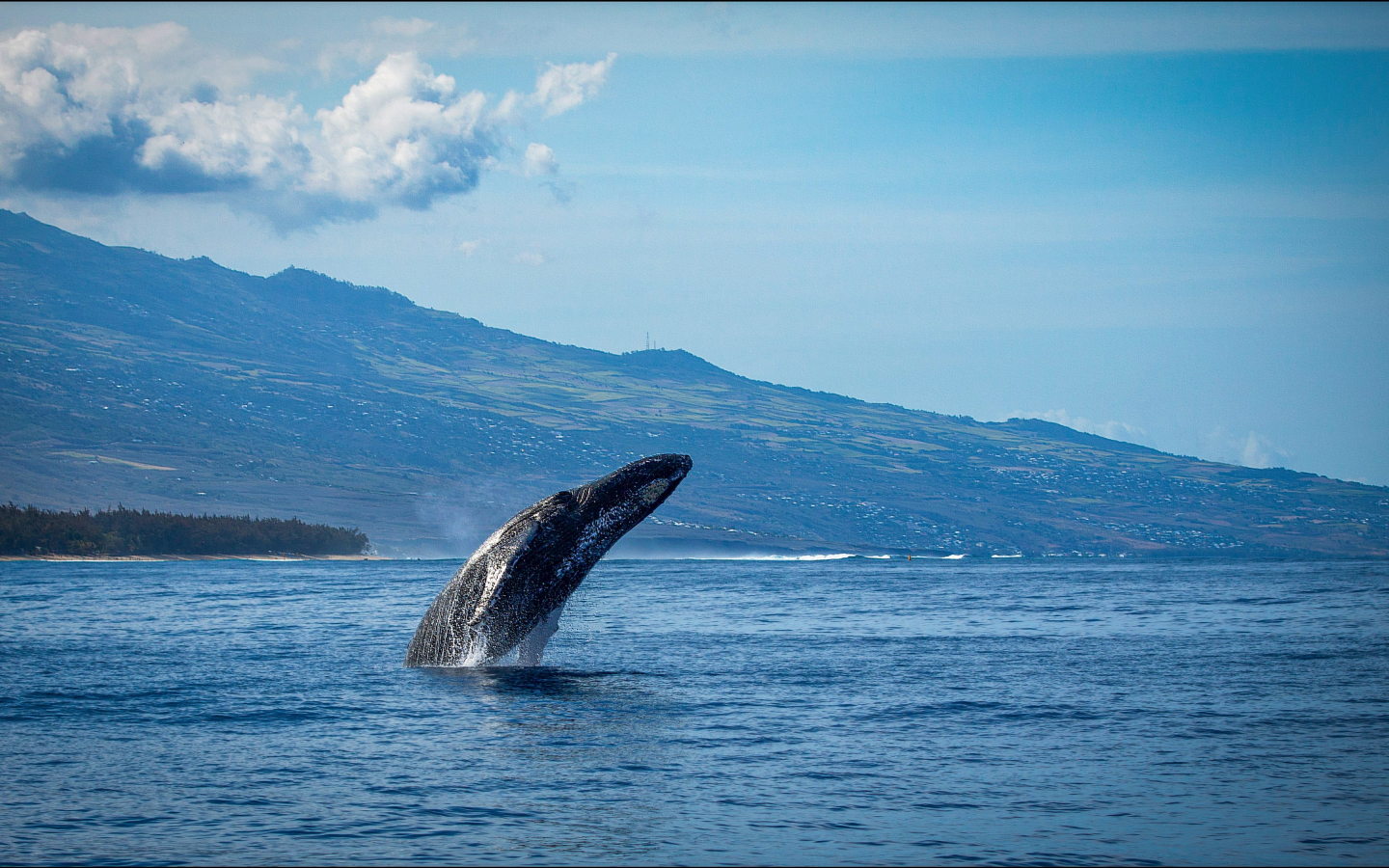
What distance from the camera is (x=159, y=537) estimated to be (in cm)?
13800

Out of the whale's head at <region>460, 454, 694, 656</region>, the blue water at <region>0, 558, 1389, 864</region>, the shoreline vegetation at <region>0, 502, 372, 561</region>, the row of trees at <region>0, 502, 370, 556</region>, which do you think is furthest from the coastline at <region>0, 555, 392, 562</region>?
the whale's head at <region>460, 454, 694, 656</region>

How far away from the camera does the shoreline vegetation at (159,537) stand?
121 metres

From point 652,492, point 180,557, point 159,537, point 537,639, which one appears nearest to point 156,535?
point 159,537

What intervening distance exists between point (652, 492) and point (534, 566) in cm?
201

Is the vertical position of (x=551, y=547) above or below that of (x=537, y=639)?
above

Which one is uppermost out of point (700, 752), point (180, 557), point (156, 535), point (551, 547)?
point (551, 547)

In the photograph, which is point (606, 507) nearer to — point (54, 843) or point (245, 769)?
point (245, 769)

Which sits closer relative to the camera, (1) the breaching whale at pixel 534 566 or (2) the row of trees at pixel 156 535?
(1) the breaching whale at pixel 534 566

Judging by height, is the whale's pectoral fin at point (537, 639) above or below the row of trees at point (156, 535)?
above

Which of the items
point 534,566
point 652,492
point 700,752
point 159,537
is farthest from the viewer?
point 159,537

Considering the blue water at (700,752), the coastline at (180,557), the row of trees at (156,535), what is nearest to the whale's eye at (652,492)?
the blue water at (700,752)

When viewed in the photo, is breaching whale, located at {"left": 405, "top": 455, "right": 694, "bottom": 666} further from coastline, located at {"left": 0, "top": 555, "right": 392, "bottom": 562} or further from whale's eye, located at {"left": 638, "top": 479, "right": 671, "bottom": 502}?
coastline, located at {"left": 0, "top": 555, "right": 392, "bottom": 562}

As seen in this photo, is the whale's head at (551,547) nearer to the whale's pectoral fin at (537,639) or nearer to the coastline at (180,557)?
the whale's pectoral fin at (537,639)

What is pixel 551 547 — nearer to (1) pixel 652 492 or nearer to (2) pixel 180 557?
(1) pixel 652 492
